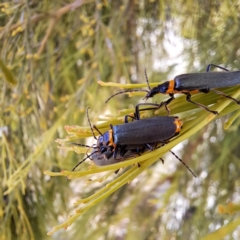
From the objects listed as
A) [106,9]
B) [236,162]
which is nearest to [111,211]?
[236,162]

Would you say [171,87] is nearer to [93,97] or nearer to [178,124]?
[178,124]

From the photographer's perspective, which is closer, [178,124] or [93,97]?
[178,124]

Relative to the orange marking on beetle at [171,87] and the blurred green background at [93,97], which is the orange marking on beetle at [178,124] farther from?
the blurred green background at [93,97]

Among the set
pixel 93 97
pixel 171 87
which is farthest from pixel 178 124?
pixel 93 97

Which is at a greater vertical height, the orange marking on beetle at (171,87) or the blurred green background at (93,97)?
the orange marking on beetle at (171,87)

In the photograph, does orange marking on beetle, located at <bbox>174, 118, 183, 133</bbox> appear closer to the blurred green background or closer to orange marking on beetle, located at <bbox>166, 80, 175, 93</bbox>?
orange marking on beetle, located at <bbox>166, 80, 175, 93</bbox>

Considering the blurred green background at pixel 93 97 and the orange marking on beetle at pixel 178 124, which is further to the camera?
the blurred green background at pixel 93 97

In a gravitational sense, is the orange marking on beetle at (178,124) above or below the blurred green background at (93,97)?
above

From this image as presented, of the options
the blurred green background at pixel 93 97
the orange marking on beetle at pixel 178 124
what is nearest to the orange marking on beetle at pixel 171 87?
the orange marking on beetle at pixel 178 124

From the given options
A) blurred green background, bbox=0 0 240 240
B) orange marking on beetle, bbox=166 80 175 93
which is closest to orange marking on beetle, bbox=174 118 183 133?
orange marking on beetle, bbox=166 80 175 93
